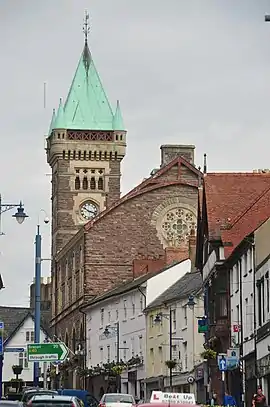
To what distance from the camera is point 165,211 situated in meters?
120

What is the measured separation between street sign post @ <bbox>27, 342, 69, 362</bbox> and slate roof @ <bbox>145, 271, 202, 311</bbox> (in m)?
14.7

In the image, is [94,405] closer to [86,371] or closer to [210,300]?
[210,300]

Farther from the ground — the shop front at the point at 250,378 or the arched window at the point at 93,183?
the arched window at the point at 93,183

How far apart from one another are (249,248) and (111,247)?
58930mm

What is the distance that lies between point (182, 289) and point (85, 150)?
240ft

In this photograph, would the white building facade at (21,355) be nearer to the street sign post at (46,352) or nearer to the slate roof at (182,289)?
the slate roof at (182,289)

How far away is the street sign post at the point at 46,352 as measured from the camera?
69.2 m

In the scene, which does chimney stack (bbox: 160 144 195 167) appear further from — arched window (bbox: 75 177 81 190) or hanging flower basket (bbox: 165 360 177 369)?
hanging flower basket (bbox: 165 360 177 369)

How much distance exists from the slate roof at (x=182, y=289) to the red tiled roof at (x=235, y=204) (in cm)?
938

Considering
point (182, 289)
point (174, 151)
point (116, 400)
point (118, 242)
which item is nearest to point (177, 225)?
point (118, 242)

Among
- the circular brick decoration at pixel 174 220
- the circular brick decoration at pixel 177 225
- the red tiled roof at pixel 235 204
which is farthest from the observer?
the circular brick decoration at pixel 177 225

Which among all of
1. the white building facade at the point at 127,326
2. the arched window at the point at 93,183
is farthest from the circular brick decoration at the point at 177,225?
the arched window at the point at 93,183

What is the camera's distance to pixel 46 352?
229 feet

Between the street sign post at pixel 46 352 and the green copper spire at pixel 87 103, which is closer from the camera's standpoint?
the street sign post at pixel 46 352
